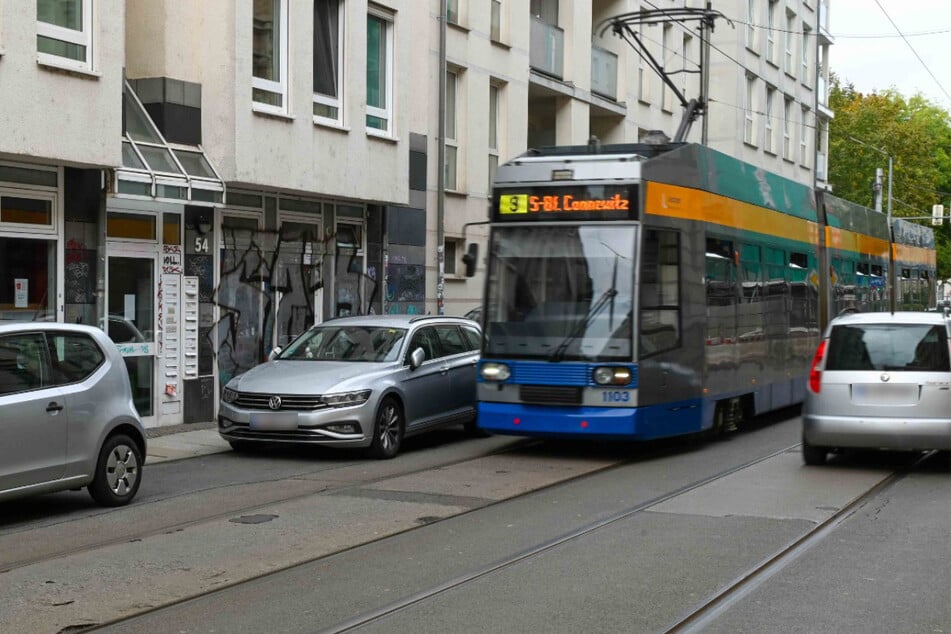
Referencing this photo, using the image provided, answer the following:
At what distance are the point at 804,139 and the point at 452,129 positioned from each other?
25.8 meters

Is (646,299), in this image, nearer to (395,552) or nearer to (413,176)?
(395,552)

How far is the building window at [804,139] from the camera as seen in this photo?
46438 millimetres

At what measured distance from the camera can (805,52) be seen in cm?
4728

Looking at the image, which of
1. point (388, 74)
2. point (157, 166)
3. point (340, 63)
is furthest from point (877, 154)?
point (157, 166)

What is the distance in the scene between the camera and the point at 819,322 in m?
19.5

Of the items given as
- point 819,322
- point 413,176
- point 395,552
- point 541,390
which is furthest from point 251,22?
point 395,552

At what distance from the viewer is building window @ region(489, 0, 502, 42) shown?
1014 inches

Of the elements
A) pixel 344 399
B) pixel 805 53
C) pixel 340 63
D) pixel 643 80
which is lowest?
pixel 344 399

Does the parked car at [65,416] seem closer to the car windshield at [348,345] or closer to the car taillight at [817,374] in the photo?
the car windshield at [348,345]

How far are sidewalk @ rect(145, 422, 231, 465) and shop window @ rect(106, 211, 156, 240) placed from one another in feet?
8.36

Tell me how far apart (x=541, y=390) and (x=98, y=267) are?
245 inches

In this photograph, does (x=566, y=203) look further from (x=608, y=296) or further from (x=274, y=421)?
(x=274, y=421)

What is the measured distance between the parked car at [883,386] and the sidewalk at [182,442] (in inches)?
269

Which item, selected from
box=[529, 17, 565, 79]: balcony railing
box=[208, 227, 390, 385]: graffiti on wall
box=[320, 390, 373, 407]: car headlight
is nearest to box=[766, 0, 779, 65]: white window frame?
box=[529, 17, 565, 79]: balcony railing
